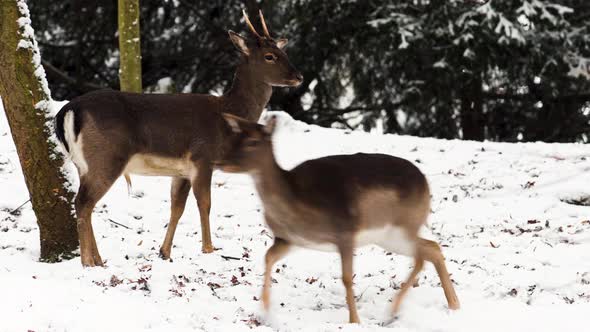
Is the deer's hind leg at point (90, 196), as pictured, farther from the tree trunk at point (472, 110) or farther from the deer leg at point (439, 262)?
the tree trunk at point (472, 110)

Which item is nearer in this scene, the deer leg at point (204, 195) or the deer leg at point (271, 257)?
the deer leg at point (271, 257)

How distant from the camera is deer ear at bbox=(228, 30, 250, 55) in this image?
28.5 ft

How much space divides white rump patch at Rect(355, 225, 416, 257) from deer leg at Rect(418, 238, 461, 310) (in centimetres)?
7

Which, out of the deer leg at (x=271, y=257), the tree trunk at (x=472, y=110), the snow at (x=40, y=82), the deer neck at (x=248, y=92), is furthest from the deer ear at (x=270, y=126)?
the tree trunk at (x=472, y=110)

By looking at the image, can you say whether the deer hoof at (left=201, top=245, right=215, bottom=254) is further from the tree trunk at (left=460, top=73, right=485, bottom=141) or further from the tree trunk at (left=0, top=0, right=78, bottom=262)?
the tree trunk at (left=460, top=73, right=485, bottom=141)

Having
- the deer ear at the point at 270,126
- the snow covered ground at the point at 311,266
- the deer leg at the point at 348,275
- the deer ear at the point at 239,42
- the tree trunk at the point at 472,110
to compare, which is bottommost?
the tree trunk at the point at 472,110

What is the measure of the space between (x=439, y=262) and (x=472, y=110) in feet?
38.6

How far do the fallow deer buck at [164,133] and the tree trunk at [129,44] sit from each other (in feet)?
12.5

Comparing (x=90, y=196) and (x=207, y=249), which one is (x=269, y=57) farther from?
(x=90, y=196)

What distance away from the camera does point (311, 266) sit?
756cm

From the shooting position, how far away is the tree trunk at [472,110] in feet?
55.7

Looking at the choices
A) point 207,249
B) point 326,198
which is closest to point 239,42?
point 207,249

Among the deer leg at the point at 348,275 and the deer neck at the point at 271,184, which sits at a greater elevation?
the deer neck at the point at 271,184

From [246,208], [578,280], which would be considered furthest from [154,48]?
[578,280]
